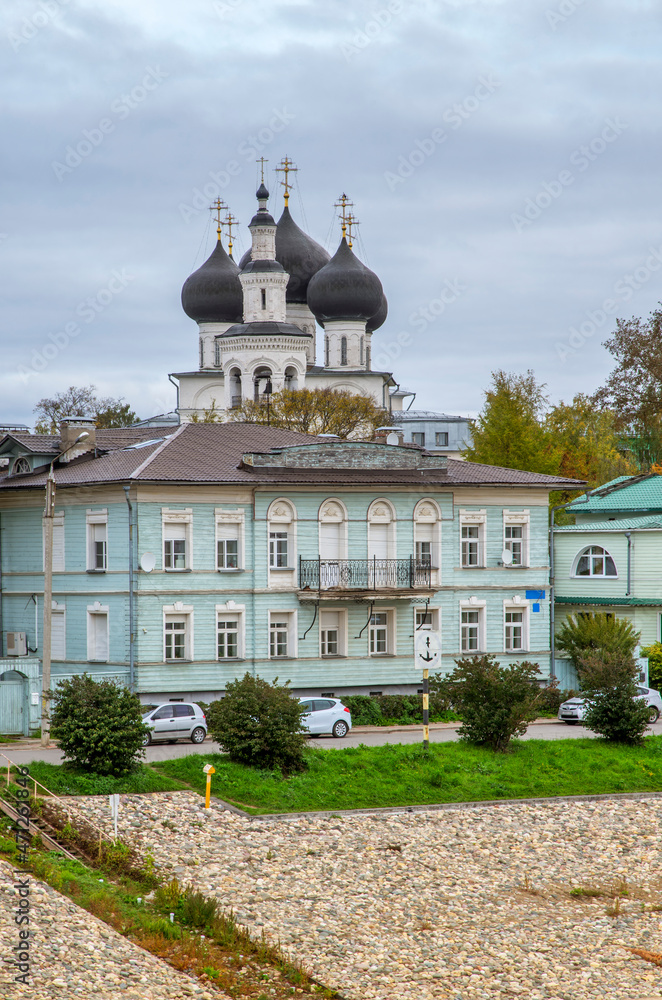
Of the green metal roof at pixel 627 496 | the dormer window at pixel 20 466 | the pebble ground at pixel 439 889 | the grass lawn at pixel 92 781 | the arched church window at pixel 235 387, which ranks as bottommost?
the pebble ground at pixel 439 889

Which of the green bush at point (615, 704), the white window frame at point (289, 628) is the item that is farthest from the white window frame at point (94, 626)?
the green bush at point (615, 704)

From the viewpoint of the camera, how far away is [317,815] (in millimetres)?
29688

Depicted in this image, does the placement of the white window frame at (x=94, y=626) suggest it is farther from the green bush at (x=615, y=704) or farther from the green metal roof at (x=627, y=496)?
the green metal roof at (x=627, y=496)

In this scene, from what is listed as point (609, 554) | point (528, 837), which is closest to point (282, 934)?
point (528, 837)

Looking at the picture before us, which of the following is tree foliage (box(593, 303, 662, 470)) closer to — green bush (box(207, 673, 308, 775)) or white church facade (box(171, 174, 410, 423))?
white church facade (box(171, 174, 410, 423))

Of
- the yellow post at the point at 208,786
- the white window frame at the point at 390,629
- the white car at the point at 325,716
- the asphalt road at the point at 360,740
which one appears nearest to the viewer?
the yellow post at the point at 208,786

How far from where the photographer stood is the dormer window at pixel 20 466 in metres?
46.6

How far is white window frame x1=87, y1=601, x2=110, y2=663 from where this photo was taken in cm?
4191

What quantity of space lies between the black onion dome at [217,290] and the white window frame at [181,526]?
5835 centimetres

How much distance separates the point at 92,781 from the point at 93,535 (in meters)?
14.3

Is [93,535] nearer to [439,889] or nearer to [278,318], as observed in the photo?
[439,889]

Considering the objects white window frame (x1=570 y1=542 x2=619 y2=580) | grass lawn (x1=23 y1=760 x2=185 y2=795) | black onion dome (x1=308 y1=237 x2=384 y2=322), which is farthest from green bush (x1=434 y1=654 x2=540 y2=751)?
black onion dome (x1=308 y1=237 x2=384 y2=322)

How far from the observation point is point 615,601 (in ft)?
167

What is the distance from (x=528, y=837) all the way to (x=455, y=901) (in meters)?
4.70
